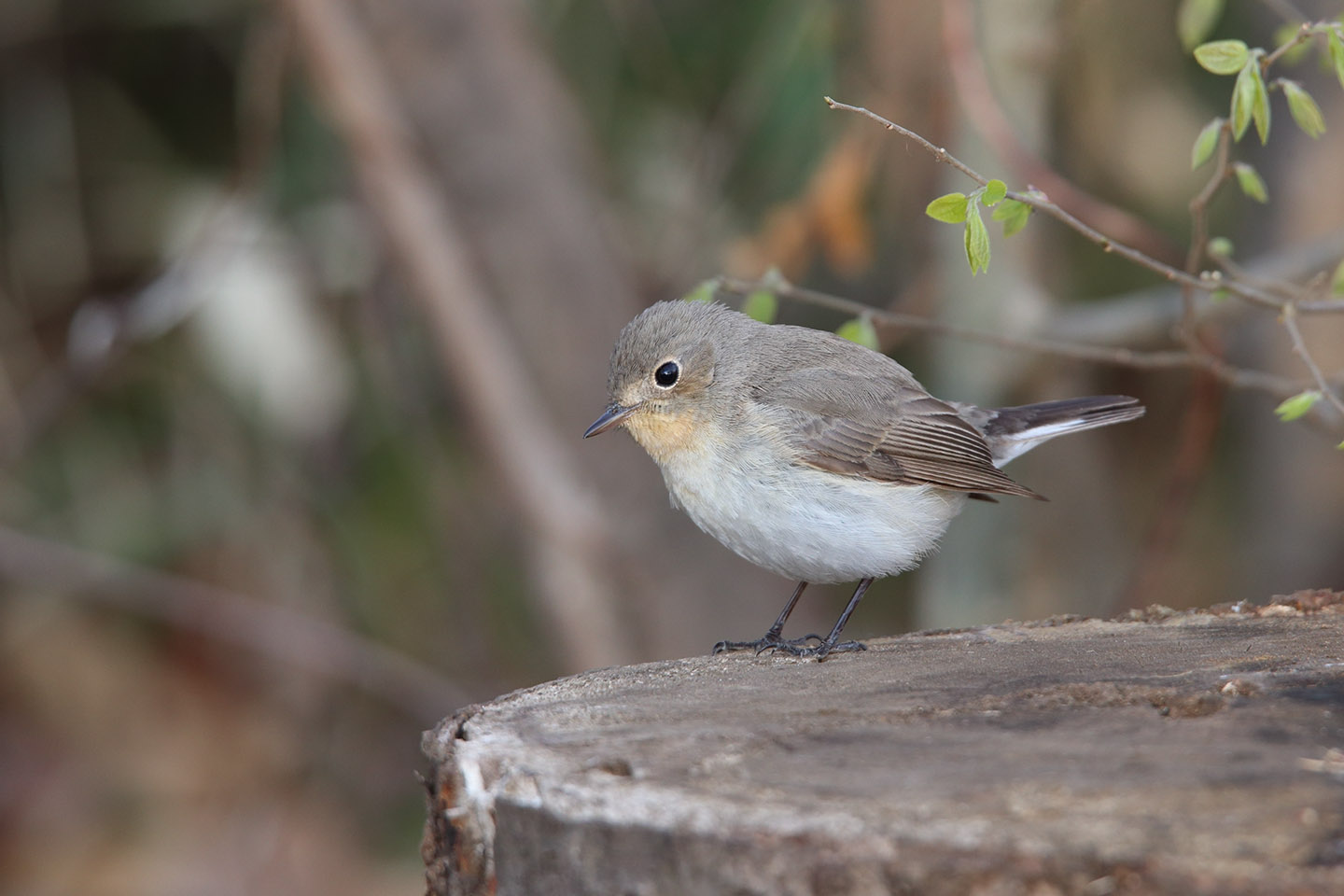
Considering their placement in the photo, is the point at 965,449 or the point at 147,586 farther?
the point at 147,586

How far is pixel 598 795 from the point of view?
2.02 meters

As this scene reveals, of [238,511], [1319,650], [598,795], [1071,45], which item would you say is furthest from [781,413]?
[238,511]

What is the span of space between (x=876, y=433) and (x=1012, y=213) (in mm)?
1058

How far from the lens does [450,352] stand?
593 centimetres

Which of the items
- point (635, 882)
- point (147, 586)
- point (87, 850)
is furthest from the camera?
point (87, 850)

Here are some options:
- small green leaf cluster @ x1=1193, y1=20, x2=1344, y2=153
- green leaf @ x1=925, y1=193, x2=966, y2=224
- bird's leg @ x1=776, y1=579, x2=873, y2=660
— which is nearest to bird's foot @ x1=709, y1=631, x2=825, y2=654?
bird's leg @ x1=776, y1=579, x2=873, y2=660

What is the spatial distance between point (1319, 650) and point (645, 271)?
4471mm

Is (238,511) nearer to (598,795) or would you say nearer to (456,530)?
(456,530)

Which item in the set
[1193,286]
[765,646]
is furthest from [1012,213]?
[765,646]

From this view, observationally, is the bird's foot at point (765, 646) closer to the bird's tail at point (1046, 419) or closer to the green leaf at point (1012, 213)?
the bird's tail at point (1046, 419)

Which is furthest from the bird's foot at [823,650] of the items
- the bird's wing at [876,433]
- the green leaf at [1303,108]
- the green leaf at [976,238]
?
the green leaf at [1303,108]

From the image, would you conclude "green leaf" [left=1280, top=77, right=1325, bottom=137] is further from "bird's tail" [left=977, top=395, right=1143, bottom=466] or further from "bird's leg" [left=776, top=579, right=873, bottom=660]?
"bird's leg" [left=776, top=579, right=873, bottom=660]

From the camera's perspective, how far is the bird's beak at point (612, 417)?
12.9 ft

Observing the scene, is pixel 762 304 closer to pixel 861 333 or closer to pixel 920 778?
pixel 861 333
